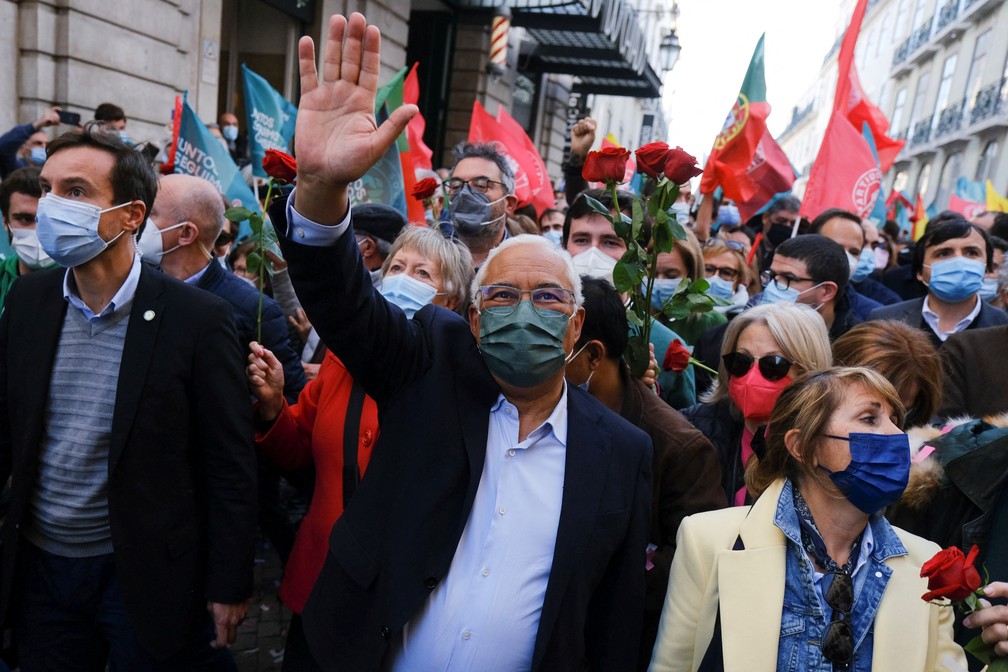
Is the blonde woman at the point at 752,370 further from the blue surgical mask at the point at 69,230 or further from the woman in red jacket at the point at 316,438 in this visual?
the blue surgical mask at the point at 69,230

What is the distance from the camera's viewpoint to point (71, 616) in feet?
8.22

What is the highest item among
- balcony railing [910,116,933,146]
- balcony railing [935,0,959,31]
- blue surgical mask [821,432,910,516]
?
balcony railing [935,0,959,31]

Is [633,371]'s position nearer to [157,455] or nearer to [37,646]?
[157,455]

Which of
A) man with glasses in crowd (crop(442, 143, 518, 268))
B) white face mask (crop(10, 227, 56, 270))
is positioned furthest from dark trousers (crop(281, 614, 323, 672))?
white face mask (crop(10, 227, 56, 270))

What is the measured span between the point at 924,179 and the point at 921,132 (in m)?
2.06

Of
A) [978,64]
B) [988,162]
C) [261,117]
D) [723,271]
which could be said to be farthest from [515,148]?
[978,64]

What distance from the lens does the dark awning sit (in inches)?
614

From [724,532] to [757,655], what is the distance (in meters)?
0.31

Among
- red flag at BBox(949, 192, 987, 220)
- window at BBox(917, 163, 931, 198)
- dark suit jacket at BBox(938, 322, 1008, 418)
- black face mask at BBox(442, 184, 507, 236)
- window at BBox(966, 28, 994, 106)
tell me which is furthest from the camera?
window at BBox(917, 163, 931, 198)

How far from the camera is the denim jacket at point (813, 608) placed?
2.04 metres

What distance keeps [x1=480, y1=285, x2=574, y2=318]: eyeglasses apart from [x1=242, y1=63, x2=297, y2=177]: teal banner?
4.57m

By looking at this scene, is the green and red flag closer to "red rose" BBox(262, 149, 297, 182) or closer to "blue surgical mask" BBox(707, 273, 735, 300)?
"blue surgical mask" BBox(707, 273, 735, 300)

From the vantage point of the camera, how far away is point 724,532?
86.7 inches

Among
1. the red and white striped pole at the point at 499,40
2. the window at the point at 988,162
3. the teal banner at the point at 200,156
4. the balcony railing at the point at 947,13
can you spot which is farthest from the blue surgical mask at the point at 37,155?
the balcony railing at the point at 947,13
